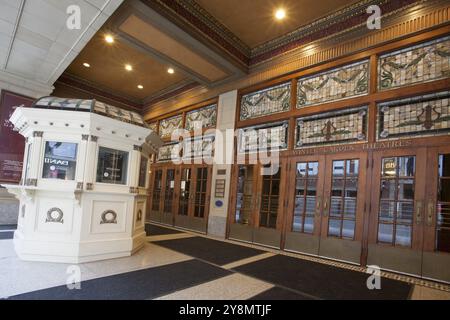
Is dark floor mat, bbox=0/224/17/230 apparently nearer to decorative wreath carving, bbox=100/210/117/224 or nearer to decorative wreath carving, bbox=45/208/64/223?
decorative wreath carving, bbox=45/208/64/223

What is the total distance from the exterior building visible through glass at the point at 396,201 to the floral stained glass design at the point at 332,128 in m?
0.71

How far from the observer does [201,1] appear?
4.95 m

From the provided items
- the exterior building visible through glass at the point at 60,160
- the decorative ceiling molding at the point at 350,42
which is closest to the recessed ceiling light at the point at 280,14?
the decorative ceiling molding at the point at 350,42

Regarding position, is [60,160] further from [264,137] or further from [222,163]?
[264,137]

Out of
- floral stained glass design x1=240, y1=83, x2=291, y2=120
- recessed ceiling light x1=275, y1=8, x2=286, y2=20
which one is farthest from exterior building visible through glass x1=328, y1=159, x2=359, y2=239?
recessed ceiling light x1=275, y1=8, x2=286, y2=20

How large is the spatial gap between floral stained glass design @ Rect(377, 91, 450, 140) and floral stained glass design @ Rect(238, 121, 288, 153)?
1.88 metres

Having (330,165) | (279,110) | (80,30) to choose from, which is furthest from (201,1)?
(330,165)

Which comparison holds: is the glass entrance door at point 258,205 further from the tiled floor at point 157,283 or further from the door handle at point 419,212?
the door handle at point 419,212

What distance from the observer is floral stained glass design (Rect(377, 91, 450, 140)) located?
3.85 meters

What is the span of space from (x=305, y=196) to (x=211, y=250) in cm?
211

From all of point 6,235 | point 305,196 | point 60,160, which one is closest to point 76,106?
point 60,160

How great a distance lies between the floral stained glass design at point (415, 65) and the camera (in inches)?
155
